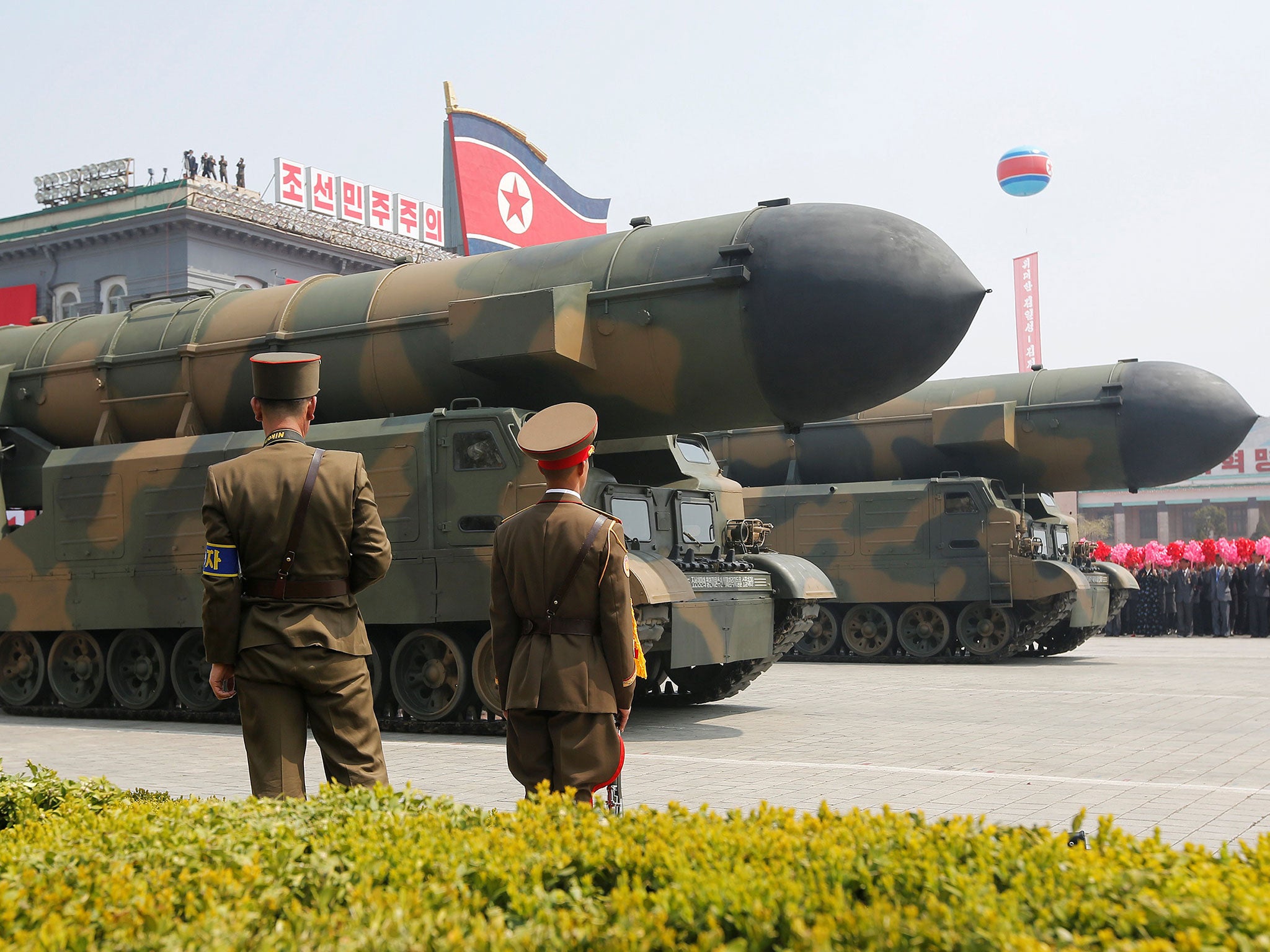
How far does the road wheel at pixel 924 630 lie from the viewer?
1850 centimetres

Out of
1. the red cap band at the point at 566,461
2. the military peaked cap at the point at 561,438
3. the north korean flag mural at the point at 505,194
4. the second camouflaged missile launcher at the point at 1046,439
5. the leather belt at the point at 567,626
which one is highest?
the north korean flag mural at the point at 505,194

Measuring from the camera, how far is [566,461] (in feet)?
15.7

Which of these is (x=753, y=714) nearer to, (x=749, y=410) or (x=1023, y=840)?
(x=749, y=410)

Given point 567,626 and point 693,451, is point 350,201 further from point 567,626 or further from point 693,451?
point 567,626

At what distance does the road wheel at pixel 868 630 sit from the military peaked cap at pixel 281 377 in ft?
48.5

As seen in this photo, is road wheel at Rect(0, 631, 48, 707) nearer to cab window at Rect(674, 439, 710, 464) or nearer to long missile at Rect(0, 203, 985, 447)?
long missile at Rect(0, 203, 985, 447)

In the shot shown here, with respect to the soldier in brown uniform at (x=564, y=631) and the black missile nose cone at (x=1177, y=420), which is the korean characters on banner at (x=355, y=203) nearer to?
the black missile nose cone at (x=1177, y=420)

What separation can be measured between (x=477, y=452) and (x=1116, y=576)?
506 inches

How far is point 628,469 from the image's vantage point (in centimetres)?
1184

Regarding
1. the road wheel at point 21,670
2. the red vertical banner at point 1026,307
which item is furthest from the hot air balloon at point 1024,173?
the road wheel at point 21,670

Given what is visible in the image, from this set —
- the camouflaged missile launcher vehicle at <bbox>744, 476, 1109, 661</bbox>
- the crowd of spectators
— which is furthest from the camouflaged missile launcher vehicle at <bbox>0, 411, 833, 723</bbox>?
the crowd of spectators

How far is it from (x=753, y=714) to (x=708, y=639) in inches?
58.5

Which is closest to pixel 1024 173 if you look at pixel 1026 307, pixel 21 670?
pixel 1026 307

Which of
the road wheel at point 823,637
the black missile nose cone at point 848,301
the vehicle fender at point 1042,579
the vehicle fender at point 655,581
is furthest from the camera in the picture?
the road wheel at point 823,637
